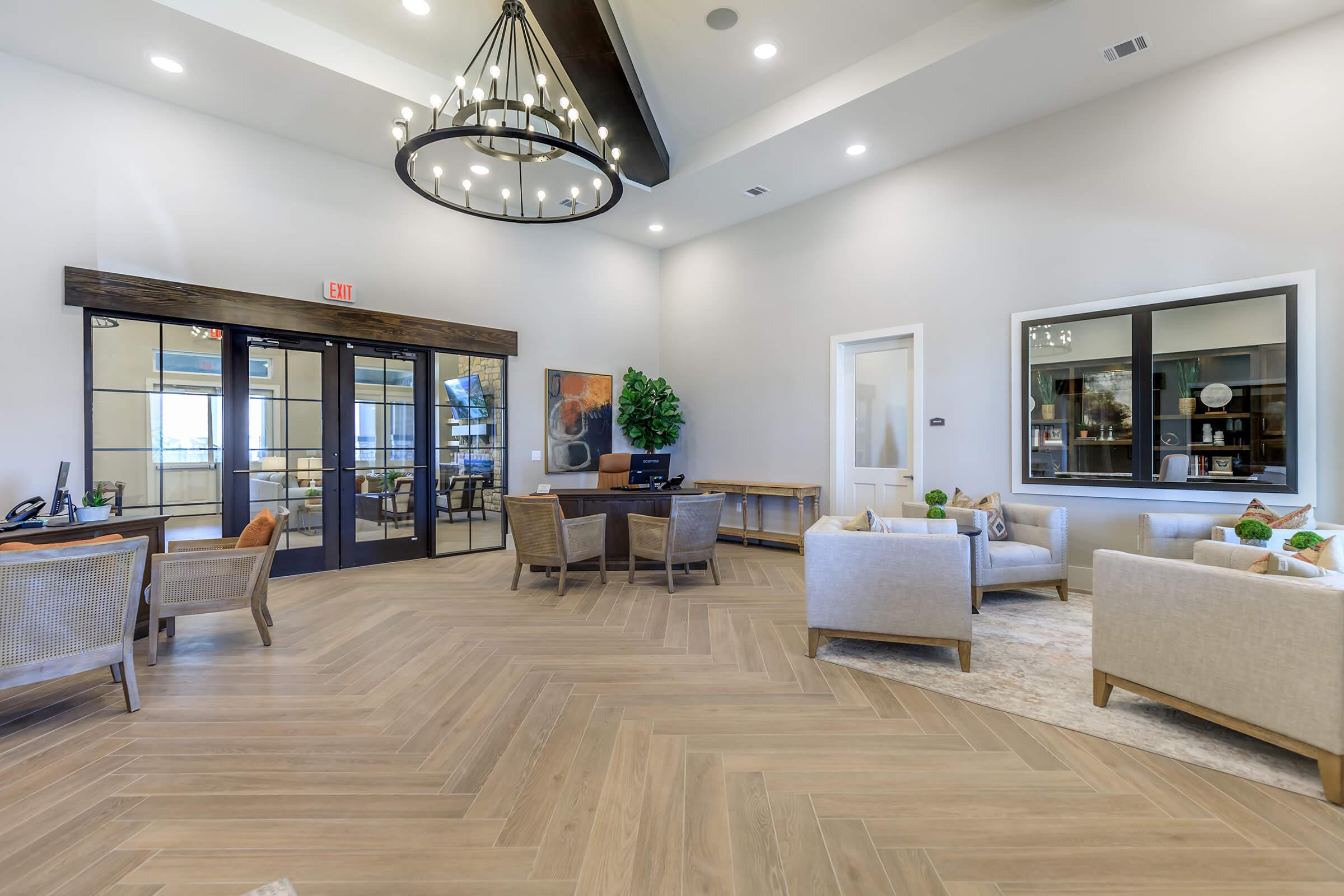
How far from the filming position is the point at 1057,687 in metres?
2.95

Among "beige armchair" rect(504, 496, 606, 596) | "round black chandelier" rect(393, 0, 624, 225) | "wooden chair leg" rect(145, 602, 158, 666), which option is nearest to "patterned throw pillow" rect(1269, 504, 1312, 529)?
"beige armchair" rect(504, 496, 606, 596)

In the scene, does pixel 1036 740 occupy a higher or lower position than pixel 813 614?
lower

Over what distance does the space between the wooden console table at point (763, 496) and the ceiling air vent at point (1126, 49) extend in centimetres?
440

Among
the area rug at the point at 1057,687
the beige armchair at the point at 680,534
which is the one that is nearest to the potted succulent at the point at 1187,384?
the area rug at the point at 1057,687

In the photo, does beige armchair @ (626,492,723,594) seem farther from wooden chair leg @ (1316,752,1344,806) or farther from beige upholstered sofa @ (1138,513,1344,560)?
wooden chair leg @ (1316,752,1344,806)

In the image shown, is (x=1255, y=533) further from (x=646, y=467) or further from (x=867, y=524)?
(x=646, y=467)

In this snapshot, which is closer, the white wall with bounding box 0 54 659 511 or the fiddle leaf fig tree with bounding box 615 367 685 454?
the white wall with bounding box 0 54 659 511

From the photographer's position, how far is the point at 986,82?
461 centimetres

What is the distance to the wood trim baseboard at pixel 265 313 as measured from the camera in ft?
14.7

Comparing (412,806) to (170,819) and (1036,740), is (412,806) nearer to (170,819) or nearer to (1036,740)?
(170,819)

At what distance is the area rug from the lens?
228cm

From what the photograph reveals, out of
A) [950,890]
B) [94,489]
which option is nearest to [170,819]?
[950,890]

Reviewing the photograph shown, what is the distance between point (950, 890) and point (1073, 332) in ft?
15.6

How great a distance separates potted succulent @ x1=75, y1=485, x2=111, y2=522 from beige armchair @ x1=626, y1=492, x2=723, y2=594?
3.54m
